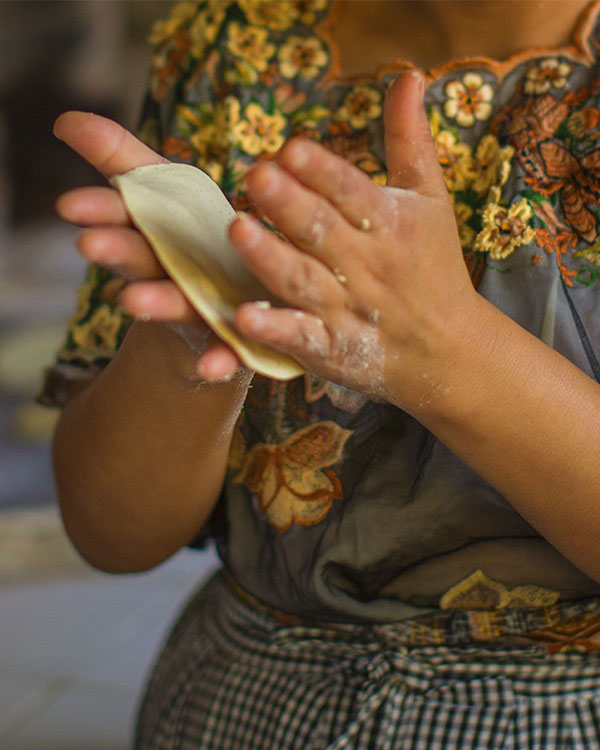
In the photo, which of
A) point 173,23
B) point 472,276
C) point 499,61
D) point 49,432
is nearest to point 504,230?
point 472,276

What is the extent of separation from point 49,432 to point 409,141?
7.04 feet

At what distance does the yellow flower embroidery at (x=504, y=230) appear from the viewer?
548 millimetres

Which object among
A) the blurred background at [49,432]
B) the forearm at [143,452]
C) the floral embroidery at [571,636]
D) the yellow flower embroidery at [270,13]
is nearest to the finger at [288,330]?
the forearm at [143,452]

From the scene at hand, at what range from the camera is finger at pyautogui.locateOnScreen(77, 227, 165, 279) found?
36 cm

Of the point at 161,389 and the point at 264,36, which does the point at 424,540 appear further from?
the point at 264,36

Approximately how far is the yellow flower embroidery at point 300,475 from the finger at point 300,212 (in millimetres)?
248

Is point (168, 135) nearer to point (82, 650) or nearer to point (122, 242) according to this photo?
point (122, 242)

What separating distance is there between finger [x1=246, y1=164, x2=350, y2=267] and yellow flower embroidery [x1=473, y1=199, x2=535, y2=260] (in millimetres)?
225

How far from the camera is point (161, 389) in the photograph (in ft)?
1.69

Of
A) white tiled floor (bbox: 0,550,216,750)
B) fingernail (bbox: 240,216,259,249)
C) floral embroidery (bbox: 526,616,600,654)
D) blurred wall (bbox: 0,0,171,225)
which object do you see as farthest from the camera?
blurred wall (bbox: 0,0,171,225)

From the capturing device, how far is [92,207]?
0.39 meters

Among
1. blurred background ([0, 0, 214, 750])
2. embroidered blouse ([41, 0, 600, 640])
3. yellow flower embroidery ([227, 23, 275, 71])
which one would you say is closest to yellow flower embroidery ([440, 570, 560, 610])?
embroidered blouse ([41, 0, 600, 640])

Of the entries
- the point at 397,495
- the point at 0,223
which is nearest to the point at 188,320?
the point at 397,495

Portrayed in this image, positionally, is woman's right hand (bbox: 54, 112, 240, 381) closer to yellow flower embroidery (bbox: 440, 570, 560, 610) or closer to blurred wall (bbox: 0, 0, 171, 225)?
yellow flower embroidery (bbox: 440, 570, 560, 610)
